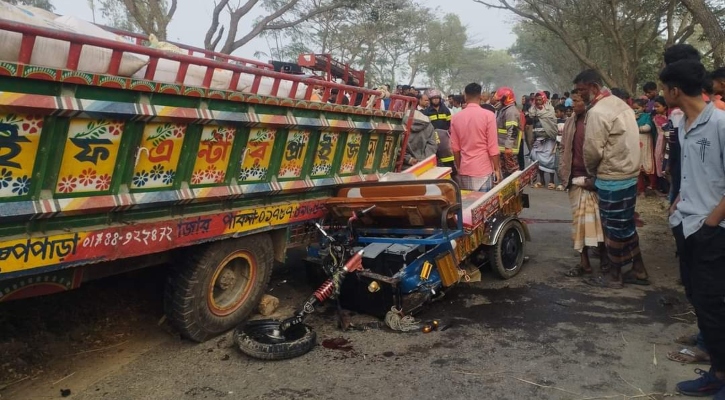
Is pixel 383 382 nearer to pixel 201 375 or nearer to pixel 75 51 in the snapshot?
pixel 201 375

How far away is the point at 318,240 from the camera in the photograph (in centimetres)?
489

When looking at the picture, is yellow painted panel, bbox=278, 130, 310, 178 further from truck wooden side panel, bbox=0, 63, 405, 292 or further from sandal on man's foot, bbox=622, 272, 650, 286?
sandal on man's foot, bbox=622, 272, 650, 286

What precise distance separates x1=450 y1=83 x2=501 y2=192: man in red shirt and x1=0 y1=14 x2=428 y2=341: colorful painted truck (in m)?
1.83

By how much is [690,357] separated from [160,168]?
3.63 m

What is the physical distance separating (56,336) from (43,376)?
0.50m

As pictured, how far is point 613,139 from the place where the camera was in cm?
477

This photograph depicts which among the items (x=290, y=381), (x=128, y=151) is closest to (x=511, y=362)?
(x=290, y=381)

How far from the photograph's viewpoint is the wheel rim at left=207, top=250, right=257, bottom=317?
12.9 ft

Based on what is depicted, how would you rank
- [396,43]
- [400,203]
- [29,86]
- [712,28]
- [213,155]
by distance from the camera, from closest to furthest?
1. [29,86]
2. [213,155]
3. [400,203]
4. [712,28]
5. [396,43]

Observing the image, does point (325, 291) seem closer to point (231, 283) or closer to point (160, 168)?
point (231, 283)

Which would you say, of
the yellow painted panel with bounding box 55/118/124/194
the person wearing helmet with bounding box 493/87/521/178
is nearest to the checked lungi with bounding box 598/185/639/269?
the person wearing helmet with bounding box 493/87/521/178

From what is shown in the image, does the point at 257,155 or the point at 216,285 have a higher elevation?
the point at 257,155

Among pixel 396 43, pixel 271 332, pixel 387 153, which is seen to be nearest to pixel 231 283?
pixel 271 332

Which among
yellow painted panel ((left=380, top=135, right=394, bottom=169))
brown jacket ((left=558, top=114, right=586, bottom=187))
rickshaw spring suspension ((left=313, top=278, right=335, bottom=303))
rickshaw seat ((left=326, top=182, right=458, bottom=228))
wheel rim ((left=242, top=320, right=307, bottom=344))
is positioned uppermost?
brown jacket ((left=558, top=114, right=586, bottom=187))
